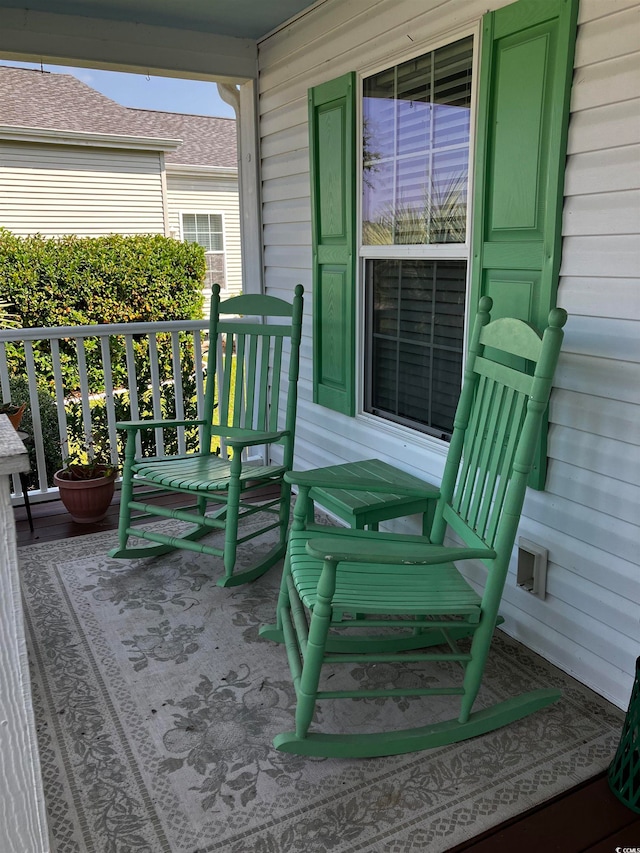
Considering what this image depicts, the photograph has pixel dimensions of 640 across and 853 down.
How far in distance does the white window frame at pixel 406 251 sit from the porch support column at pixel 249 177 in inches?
46.5

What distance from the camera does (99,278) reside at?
26.2 ft

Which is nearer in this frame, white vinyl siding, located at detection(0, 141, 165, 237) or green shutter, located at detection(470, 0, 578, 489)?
green shutter, located at detection(470, 0, 578, 489)

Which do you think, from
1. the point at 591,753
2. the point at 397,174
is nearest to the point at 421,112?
the point at 397,174

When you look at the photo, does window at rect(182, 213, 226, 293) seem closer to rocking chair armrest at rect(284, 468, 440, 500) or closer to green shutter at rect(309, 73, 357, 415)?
green shutter at rect(309, 73, 357, 415)

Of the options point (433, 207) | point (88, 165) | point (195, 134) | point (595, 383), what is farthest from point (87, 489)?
point (195, 134)

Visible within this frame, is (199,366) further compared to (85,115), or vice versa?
(85,115)

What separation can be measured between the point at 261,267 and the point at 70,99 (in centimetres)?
701

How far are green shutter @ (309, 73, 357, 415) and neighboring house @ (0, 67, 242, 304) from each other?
6.41 m

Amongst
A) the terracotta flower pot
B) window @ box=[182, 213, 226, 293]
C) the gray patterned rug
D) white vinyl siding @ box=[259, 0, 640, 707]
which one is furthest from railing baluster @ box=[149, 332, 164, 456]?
window @ box=[182, 213, 226, 293]

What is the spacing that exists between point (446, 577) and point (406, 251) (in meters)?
1.46

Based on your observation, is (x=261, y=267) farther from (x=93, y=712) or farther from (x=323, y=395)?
(x=93, y=712)

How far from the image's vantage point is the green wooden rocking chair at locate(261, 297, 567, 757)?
1839 millimetres

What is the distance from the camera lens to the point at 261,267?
427cm

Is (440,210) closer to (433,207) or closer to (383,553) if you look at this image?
(433,207)
